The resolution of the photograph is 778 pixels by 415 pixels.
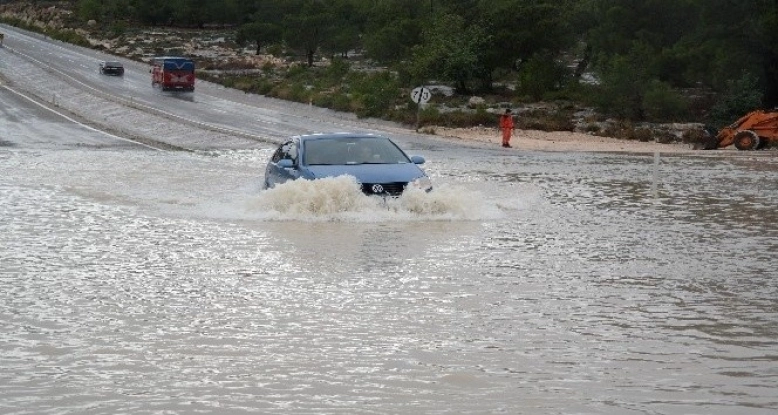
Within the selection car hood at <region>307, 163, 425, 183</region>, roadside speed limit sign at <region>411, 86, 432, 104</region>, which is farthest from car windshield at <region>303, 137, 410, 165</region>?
roadside speed limit sign at <region>411, 86, 432, 104</region>

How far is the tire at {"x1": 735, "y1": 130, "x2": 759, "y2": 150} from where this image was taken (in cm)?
4384

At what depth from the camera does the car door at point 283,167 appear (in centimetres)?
2107

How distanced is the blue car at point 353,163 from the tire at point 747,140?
989 inches

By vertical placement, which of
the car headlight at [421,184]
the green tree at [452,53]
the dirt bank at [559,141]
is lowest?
the dirt bank at [559,141]

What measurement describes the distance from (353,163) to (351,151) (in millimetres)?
517

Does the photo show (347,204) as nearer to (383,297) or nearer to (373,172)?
(373,172)

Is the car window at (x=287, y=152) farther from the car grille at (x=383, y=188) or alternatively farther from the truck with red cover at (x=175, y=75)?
the truck with red cover at (x=175, y=75)

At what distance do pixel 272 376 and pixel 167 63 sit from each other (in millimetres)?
71944

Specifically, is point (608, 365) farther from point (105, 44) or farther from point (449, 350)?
point (105, 44)

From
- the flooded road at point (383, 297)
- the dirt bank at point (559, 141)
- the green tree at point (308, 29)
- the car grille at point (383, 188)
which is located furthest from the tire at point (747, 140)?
the green tree at point (308, 29)

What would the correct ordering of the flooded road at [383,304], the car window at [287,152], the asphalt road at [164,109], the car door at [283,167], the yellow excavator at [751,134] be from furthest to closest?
the asphalt road at [164,109]
the yellow excavator at [751,134]
the car window at [287,152]
the car door at [283,167]
the flooded road at [383,304]

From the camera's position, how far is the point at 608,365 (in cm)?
976

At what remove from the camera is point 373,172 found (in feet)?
66.2

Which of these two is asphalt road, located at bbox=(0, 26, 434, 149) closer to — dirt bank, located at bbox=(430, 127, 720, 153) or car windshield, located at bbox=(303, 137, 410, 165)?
dirt bank, located at bbox=(430, 127, 720, 153)
